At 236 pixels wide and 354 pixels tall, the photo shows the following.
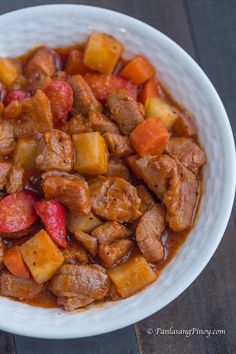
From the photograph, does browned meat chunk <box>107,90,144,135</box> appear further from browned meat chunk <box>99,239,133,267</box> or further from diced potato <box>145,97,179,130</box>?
browned meat chunk <box>99,239,133,267</box>

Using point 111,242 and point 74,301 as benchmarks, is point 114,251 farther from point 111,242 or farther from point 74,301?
point 74,301

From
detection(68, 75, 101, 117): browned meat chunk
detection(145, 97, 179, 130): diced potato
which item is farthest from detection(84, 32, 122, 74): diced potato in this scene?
detection(145, 97, 179, 130): diced potato

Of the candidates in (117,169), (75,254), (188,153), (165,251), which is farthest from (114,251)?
(188,153)

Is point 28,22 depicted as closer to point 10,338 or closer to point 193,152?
point 193,152

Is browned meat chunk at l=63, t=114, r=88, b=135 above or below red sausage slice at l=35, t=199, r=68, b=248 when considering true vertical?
above

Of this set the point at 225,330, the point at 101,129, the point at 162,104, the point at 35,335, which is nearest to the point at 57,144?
the point at 101,129
